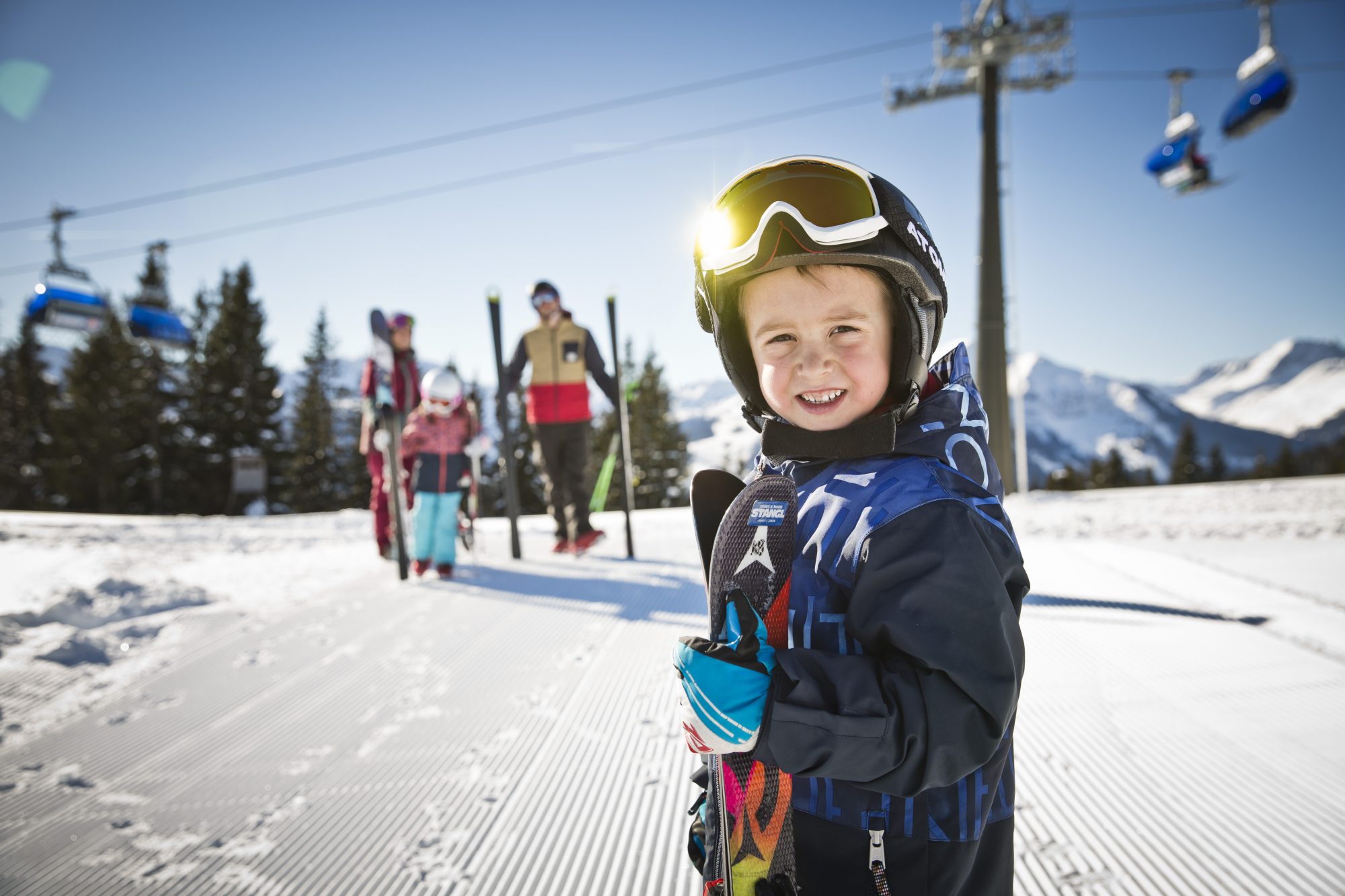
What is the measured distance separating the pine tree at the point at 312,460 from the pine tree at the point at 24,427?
917 cm

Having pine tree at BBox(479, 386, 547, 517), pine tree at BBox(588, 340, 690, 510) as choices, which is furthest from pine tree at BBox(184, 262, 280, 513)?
pine tree at BBox(588, 340, 690, 510)

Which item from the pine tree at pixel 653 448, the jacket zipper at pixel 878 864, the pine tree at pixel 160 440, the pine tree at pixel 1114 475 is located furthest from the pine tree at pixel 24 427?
the pine tree at pixel 1114 475

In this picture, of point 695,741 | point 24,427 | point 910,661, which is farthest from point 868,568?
point 24,427

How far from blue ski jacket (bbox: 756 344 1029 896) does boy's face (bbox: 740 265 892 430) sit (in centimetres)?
9

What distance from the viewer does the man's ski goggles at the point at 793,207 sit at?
1.01 meters

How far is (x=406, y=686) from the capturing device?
252 cm

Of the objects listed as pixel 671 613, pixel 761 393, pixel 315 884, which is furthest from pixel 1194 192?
pixel 315 884

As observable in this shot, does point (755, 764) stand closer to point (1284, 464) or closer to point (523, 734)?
point (523, 734)

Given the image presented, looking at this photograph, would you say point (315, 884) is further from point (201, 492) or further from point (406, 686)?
point (201, 492)

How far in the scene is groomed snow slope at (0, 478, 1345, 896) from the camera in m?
1.45

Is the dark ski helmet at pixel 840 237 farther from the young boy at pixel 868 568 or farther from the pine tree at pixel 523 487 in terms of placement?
the pine tree at pixel 523 487

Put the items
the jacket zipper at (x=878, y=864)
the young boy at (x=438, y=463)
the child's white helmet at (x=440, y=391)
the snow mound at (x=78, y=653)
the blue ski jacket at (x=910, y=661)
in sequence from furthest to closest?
the child's white helmet at (x=440, y=391) < the young boy at (x=438, y=463) < the snow mound at (x=78, y=653) < the jacket zipper at (x=878, y=864) < the blue ski jacket at (x=910, y=661)

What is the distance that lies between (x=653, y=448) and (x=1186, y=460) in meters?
53.3

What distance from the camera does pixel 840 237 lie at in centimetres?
99
